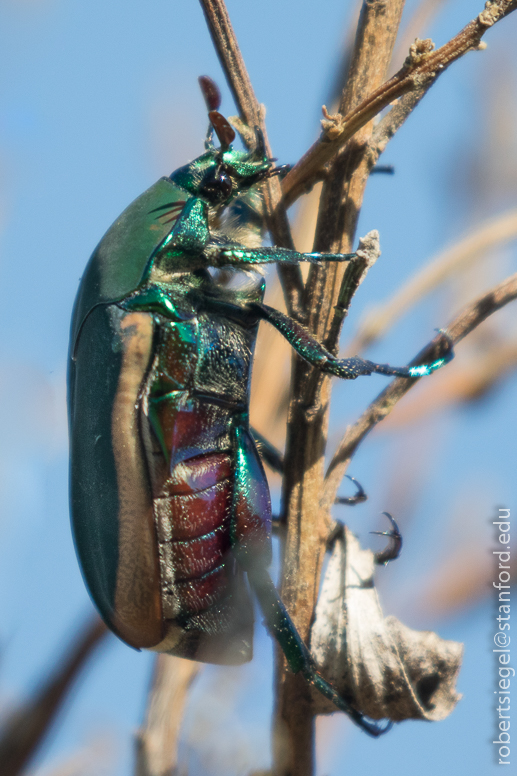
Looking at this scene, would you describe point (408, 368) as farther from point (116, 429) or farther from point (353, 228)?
point (116, 429)

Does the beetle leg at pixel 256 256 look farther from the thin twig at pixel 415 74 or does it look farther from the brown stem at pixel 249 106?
the thin twig at pixel 415 74

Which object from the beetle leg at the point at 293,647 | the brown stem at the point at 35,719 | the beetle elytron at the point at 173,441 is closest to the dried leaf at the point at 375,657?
the beetle leg at the point at 293,647

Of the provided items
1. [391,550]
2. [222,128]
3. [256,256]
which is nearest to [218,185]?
[222,128]

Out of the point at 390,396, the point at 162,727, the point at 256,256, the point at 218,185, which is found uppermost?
the point at 218,185

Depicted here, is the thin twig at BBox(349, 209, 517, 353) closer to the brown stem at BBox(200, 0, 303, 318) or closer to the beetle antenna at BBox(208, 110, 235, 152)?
the brown stem at BBox(200, 0, 303, 318)

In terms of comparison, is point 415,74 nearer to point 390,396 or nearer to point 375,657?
point 390,396

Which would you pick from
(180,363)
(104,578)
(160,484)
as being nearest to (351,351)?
(180,363)

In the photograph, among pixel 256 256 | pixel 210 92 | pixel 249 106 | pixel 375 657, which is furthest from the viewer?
pixel 210 92
